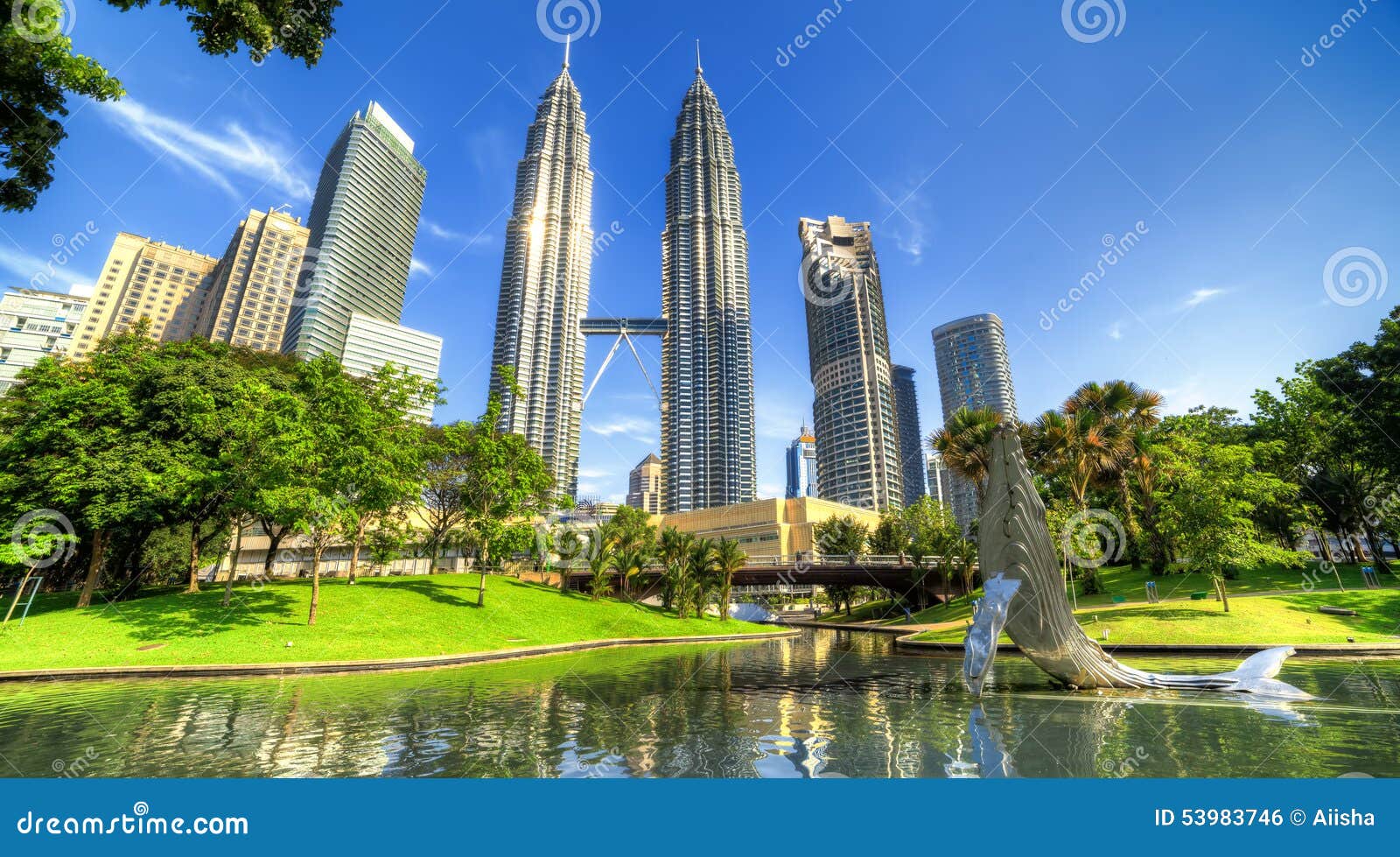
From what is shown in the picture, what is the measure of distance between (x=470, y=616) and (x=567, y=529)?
22.8 meters

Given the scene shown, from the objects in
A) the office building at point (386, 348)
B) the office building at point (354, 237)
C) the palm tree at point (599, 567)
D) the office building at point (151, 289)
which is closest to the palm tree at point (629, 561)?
the palm tree at point (599, 567)

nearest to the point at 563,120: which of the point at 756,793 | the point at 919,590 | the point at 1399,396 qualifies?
the point at 919,590

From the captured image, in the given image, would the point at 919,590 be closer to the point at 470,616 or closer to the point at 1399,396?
the point at 1399,396

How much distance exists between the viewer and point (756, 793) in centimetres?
546

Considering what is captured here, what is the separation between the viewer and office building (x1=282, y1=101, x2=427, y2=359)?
522ft

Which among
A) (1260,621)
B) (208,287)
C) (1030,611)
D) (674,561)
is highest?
(208,287)

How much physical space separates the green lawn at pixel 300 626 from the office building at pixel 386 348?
12736 centimetres

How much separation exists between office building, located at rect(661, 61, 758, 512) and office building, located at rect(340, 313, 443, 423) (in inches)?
2958

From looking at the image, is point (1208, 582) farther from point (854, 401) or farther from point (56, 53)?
point (854, 401)

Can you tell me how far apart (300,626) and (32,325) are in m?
212

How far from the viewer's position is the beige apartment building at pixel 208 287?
521 ft

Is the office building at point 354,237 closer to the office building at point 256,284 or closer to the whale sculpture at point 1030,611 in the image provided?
the office building at point 256,284

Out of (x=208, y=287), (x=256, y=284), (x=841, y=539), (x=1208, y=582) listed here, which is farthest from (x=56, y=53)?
(x=208, y=287)

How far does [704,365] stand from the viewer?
7441 inches
